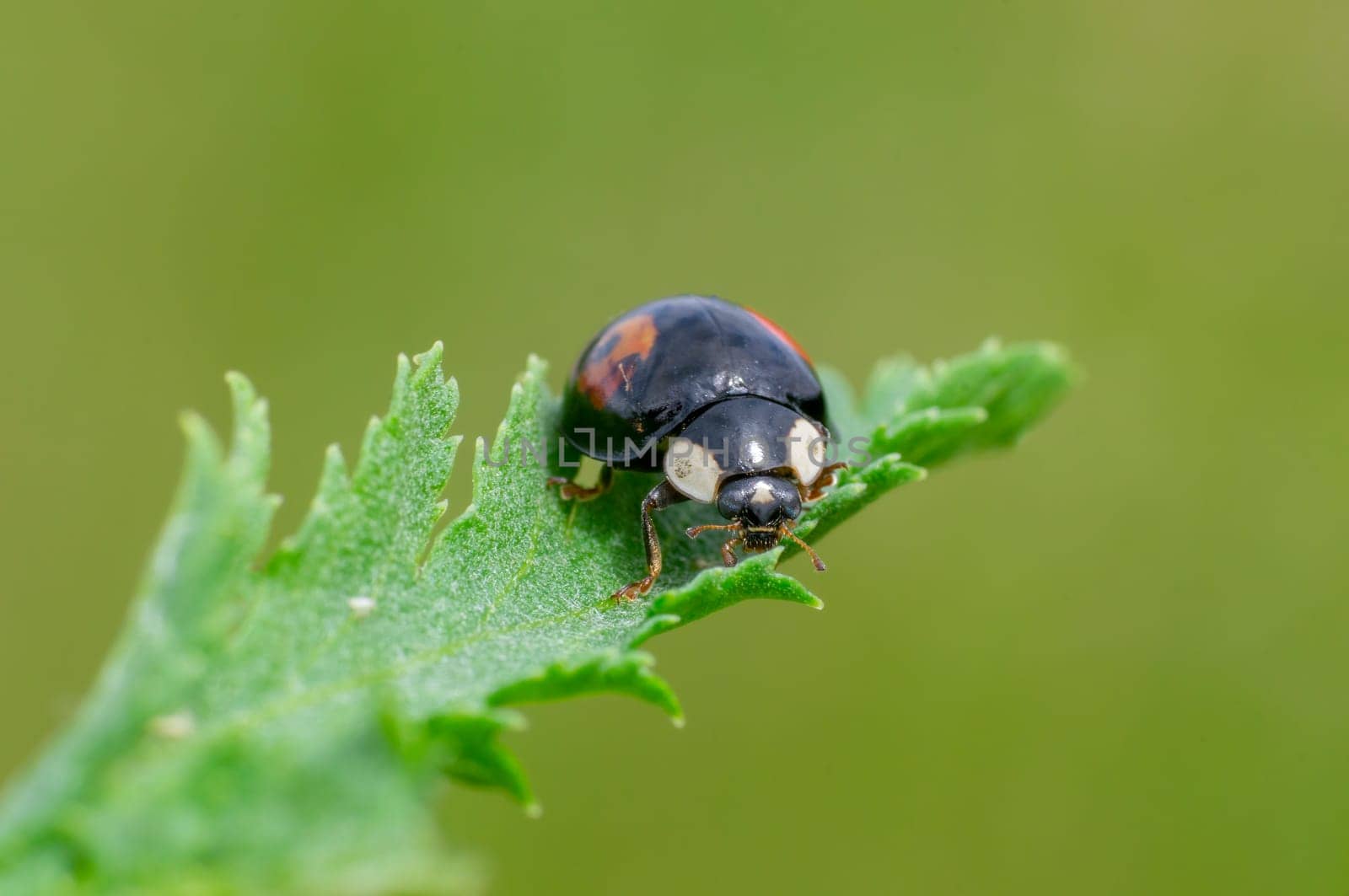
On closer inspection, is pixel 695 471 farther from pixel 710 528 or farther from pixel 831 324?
pixel 831 324

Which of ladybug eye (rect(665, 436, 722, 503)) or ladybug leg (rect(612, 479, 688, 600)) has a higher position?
ladybug eye (rect(665, 436, 722, 503))

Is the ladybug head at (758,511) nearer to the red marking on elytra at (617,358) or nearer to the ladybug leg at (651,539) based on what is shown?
the ladybug leg at (651,539)

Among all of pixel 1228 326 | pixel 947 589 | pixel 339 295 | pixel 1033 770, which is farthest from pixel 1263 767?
pixel 339 295

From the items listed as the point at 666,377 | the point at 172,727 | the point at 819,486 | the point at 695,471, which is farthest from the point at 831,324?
the point at 172,727

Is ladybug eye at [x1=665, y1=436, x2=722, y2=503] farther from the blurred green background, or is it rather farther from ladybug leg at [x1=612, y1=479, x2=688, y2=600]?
the blurred green background

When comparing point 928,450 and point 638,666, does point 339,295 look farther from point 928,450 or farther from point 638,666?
point 638,666

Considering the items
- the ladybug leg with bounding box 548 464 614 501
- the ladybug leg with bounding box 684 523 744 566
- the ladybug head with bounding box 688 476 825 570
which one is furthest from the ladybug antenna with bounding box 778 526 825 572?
the ladybug leg with bounding box 548 464 614 501

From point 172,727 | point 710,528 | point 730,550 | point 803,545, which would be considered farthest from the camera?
point 710,528
